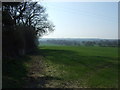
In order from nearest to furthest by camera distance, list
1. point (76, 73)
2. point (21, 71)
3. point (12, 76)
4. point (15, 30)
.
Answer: point (12, 76), point (21, 71), point (76, 73), point (15, 30)

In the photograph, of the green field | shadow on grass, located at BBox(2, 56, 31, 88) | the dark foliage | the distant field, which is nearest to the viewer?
shadow on grass, located at BBox(2, 56, 31, 88)

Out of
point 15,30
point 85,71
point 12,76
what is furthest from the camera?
Result: point 15,30

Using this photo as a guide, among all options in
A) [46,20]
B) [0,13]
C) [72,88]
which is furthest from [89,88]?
[46,20]

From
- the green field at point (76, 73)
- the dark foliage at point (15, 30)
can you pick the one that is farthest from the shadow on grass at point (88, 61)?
the dark foliage at point (15, 30)

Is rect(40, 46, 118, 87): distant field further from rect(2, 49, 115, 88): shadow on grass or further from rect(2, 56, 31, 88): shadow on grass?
rect(2, 56, 31, 88): shadow on grass

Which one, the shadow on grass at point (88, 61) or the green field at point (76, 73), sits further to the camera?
the shadow on grass at point (88, 61)

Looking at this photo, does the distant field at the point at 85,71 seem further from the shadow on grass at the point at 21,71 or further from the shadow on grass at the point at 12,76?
the shadow on grass at the point at 12,76

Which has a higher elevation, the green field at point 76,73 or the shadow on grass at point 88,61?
the green field at point 76,73

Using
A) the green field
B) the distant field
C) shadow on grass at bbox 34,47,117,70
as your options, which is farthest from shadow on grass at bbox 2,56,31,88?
shadow on grass at bbox 34,47,117,70

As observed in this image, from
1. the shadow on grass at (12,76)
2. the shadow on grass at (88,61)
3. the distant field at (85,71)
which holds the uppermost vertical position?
the shadow on grass at (12,76)

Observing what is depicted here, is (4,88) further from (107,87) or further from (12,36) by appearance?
(12,36)

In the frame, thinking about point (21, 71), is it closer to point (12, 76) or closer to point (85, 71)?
point (12, 76)

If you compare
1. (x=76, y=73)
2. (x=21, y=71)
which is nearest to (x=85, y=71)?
(x=76, y=73)

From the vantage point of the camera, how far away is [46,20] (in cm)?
5078
